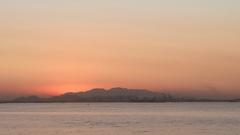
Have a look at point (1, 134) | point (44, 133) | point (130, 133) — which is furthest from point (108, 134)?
point (1, 134)

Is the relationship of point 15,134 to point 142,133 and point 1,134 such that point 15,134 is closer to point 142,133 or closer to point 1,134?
point 1,134

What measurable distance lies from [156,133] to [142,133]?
134 cm

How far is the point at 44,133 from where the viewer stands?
52.1 m

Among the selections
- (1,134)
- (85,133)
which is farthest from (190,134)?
(1,134)

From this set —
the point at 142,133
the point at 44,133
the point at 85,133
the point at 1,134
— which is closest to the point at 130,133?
the point at 142,133

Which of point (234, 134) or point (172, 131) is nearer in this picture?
point (234, 134)

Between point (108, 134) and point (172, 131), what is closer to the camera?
point (108, 134)

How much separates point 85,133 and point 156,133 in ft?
22.1

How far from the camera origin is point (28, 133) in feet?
170

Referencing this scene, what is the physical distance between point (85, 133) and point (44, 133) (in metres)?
4.06

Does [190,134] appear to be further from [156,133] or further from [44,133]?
[44,133]

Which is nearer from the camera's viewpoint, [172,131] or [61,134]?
[61,134]

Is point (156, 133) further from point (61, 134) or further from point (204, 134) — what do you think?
point (61, 134)

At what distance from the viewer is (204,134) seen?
5069cm
